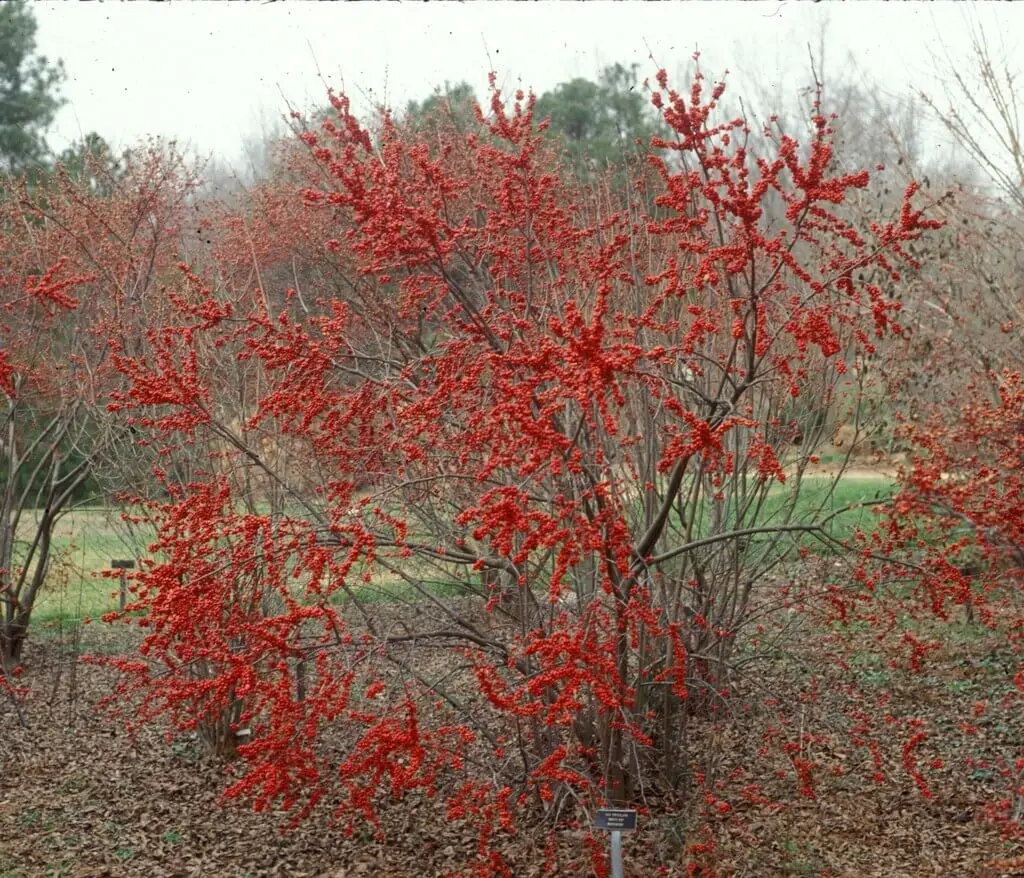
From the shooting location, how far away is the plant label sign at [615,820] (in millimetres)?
4723

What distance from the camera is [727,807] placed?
603 centimetres

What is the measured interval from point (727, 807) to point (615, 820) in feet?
4.94

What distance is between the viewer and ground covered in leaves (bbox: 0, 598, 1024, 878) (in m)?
6.29

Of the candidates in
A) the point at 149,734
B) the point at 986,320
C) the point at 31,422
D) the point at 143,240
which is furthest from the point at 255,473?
the point at 986,320

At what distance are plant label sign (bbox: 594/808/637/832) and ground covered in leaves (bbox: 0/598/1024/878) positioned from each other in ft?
4.25

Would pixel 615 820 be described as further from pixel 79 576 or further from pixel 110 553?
pixel 110 553

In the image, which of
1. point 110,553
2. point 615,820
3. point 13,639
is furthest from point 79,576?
point 615,820

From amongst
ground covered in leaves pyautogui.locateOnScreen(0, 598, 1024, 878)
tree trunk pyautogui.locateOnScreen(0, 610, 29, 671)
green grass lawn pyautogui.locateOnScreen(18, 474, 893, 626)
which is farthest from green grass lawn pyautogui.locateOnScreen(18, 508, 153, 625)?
ground covered in leaves pyautogui.locateOnScreen(0, 598, 1024, 878)

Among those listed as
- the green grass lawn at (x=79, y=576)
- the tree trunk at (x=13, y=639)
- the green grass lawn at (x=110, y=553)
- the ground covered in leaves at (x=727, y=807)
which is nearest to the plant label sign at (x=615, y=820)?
the ground covered in leaves at (x=727, y=807)

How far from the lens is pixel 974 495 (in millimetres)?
6078

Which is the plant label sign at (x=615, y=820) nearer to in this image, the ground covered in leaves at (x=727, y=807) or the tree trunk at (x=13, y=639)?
the ground covered in leaves at (x=727, y=807)

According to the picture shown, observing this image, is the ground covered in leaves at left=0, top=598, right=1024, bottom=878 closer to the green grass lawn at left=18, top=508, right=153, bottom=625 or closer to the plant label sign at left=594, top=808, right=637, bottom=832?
the plant label sign at left=594, top=808, right=637, bottom=832

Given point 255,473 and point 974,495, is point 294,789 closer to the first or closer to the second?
point 255,473

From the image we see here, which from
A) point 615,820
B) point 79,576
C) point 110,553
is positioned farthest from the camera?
point 110,553
